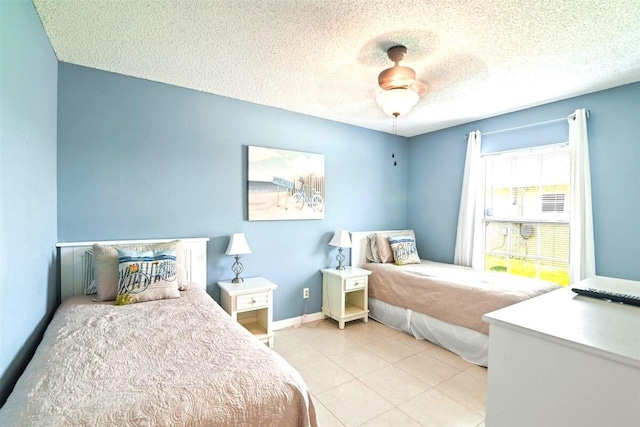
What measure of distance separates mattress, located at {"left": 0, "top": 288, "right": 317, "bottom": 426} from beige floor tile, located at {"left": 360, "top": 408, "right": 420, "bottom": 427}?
0.89 meters

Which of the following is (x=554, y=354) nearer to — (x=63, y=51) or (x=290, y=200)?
(x=290, y=200)

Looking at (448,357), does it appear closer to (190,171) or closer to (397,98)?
(397,98)

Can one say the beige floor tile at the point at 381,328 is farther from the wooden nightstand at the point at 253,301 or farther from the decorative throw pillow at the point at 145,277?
the decorative throw pillow at the point at 145,277

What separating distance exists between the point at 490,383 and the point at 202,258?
7.93 ft

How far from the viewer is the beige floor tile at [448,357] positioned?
254 cm

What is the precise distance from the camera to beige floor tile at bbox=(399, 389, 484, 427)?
1.83 meters

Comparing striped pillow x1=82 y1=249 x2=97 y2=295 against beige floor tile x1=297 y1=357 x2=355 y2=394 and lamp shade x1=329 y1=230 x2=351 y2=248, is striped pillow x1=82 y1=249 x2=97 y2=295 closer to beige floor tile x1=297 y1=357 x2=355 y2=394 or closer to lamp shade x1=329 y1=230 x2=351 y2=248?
beige floor tile x1=297 y1=357 x2=355 y2=394

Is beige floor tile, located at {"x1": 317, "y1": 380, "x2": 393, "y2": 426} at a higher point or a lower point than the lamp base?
lower

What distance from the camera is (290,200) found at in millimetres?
3330

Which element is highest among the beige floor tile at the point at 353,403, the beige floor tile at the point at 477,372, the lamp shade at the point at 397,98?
the lamp shade at the point at 397,98

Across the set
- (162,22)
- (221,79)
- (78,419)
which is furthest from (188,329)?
(221,79)

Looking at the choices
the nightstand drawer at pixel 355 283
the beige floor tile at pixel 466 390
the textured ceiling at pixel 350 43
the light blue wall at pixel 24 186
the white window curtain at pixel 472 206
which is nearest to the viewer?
the light blue wall at pixel 24 186

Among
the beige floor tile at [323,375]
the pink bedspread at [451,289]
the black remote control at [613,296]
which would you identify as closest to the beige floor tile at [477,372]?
the pink bedspread at [451,289]

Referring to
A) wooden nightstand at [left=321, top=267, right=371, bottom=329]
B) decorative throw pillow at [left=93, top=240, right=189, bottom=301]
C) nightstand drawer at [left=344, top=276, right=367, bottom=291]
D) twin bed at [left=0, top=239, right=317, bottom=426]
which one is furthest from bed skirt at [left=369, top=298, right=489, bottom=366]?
decorative throw pillow at [left=93, top=240, right=189, bottom=301]
